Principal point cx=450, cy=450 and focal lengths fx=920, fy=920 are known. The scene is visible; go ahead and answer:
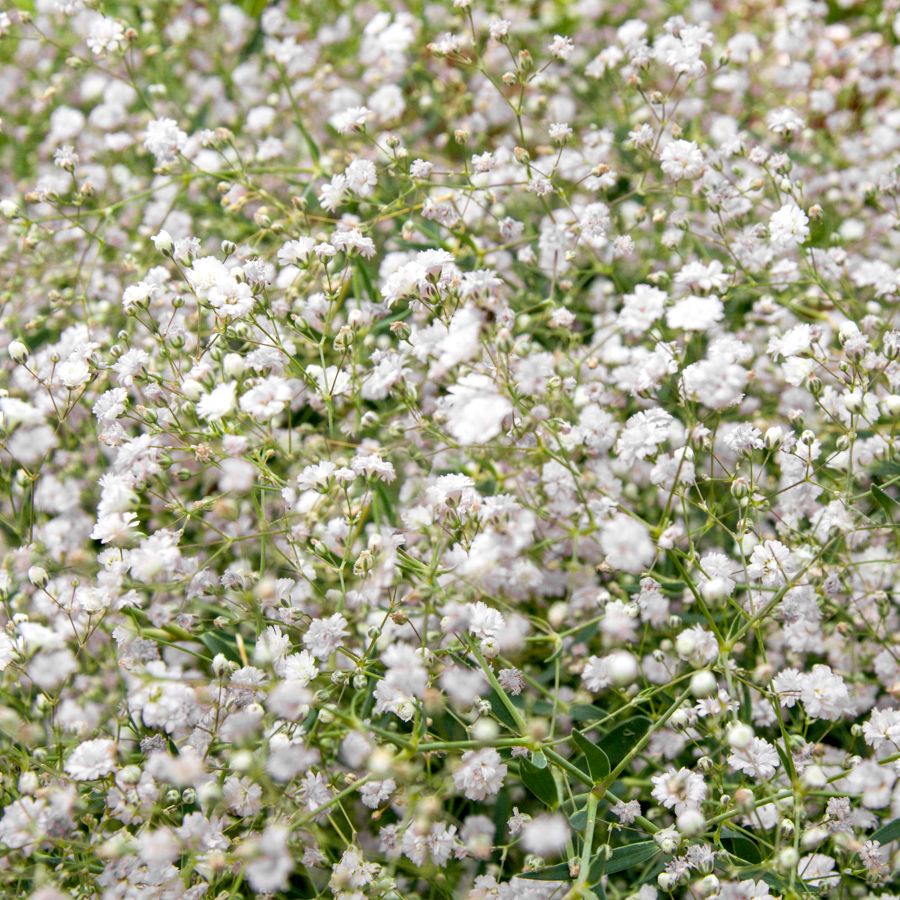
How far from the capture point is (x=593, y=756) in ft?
5.11

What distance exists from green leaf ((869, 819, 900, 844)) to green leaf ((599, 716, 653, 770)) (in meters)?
0.41

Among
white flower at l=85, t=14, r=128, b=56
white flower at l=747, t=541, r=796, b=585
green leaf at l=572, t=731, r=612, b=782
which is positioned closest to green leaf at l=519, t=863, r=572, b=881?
green leaf at l=572, t=731, r=612, b=782

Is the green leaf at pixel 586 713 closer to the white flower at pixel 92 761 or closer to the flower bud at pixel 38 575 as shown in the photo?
the white flower at pixel 92 761

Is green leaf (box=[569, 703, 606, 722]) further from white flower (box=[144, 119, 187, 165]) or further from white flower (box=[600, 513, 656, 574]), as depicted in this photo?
white flower (box=[144, 119, 187, 165])

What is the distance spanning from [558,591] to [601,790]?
66 centimetres

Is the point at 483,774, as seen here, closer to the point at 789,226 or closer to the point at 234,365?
the point at 234,365

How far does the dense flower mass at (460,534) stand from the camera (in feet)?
4.99

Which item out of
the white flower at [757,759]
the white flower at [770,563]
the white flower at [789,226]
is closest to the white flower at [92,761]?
the white flower at [757,759]

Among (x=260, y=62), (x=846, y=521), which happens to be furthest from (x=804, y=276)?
(x=260, y=62)

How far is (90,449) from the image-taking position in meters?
2.48

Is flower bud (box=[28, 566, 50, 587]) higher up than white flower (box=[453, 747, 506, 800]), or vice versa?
flower bud (box=[28, 566, 50, 587])

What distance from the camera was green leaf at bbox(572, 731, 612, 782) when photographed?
1.53 metres

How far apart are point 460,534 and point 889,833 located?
0.89 metres

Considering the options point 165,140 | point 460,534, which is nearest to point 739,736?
point 460,534
